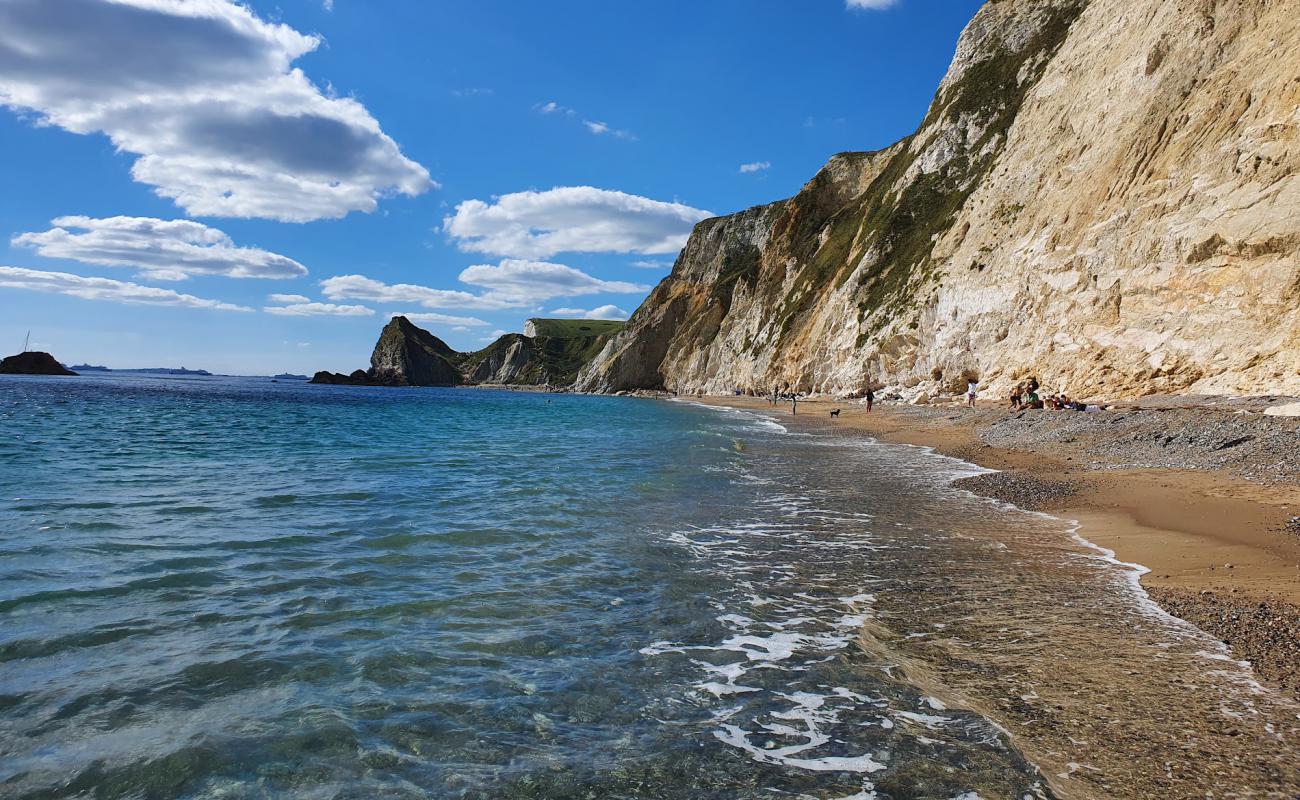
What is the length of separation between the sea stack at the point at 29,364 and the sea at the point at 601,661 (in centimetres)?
18897

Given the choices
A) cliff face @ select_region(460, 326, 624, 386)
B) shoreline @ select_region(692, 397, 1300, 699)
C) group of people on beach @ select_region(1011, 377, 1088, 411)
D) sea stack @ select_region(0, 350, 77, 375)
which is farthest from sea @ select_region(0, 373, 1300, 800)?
sea stack @ select_region(0, 350, 77, 375)

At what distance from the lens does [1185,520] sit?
32.9 ft

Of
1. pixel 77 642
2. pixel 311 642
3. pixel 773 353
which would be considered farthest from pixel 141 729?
pixel 773 353

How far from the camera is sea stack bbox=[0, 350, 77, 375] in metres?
151

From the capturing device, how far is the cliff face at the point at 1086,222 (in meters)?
24.5

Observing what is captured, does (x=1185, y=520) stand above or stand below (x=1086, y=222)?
below

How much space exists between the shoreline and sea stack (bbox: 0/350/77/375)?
648 ft

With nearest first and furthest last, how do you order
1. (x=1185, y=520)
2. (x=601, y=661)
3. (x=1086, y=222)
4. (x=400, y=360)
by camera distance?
1. (x=601, y=661)
2. (x=1185, y=520)
3. (x=1086, y=222)
4. (x=400, y=360)

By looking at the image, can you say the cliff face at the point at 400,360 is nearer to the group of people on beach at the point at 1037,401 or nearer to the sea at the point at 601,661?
the group of people on beach at the point at 1037,401

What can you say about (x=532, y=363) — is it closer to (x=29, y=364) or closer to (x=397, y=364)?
(x=397, y=364)

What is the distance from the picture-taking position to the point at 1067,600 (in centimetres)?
688

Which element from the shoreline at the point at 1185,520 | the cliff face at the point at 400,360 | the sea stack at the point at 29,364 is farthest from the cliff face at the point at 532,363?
the shoreline at the point at 1185,520

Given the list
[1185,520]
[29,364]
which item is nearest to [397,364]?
[29,364]

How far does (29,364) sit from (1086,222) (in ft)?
656
